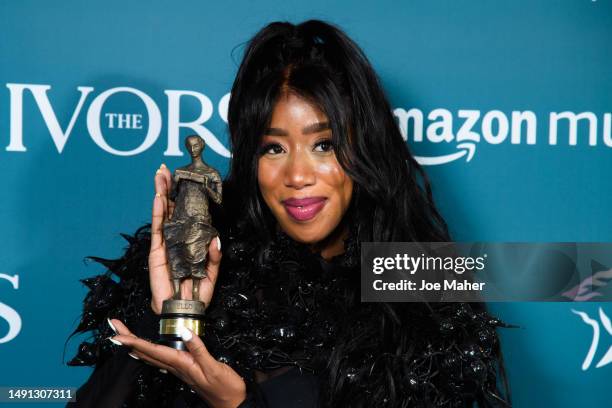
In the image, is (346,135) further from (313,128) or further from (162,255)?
(162,255)

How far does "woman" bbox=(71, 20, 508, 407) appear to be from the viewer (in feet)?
4.02

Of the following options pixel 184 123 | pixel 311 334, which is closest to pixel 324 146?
pixel 311 334

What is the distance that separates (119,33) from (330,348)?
88 cm

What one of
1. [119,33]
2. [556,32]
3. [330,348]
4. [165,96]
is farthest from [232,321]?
[556,32]

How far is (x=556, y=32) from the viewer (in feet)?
6.03

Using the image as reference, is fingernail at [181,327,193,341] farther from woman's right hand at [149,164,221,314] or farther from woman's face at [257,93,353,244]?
woman's face at [257,93,353,244]

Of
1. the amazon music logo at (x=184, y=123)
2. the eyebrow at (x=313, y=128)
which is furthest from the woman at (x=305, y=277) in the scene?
the amazon music logo at (x=184, y=123)

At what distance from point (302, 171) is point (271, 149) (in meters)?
0.09

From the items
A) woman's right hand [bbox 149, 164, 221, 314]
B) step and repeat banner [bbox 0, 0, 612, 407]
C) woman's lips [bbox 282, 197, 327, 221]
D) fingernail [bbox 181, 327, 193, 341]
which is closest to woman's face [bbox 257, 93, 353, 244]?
woman's lips [bbox 282, 197, 327, 221]

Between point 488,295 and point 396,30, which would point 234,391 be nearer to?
point 488,295

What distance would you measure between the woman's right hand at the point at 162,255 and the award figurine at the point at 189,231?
0.02 meters

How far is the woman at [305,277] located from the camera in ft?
4.02

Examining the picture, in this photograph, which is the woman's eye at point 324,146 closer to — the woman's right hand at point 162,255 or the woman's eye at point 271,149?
the woman's eye at point 271,149

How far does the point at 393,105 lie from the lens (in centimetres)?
178
